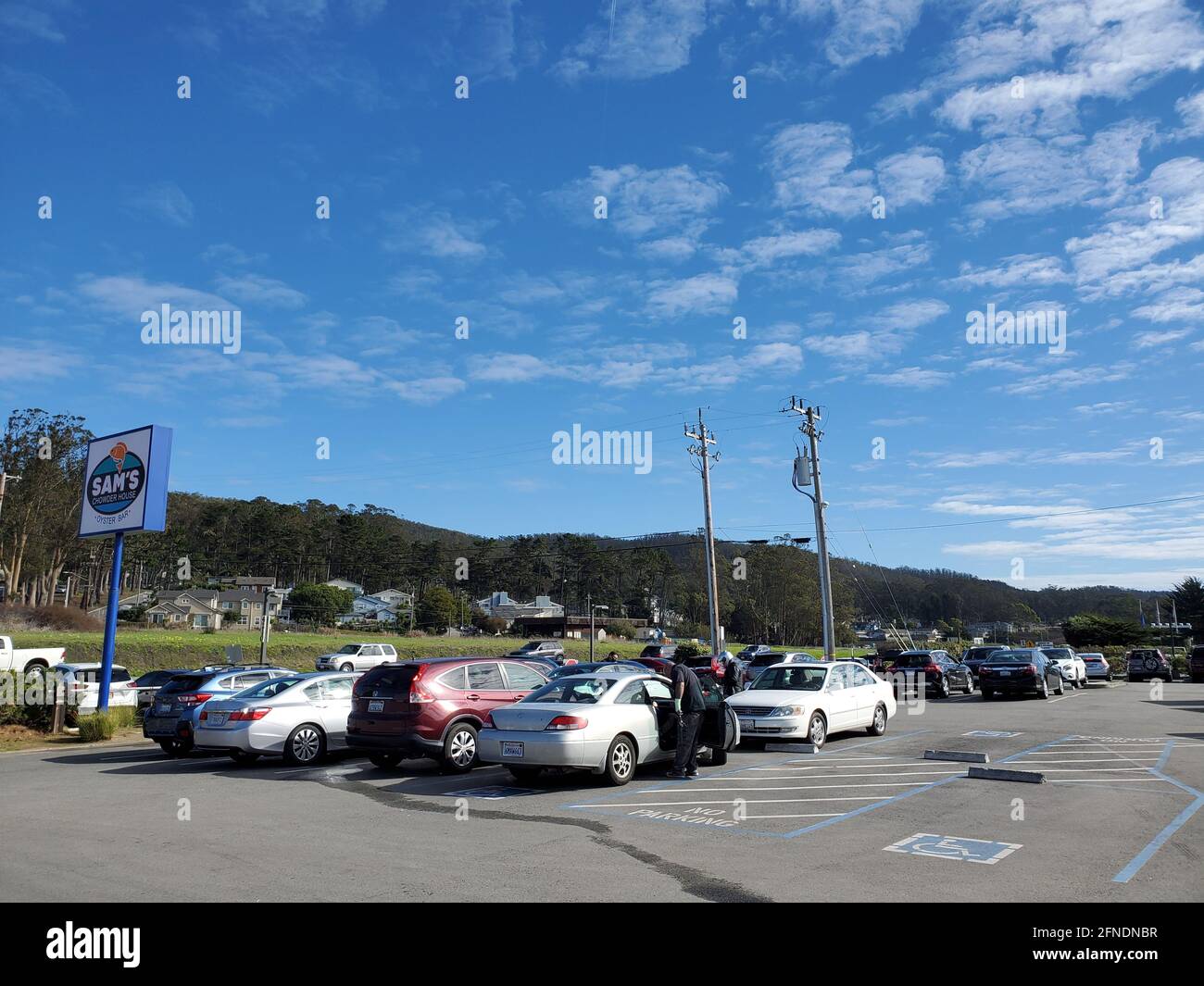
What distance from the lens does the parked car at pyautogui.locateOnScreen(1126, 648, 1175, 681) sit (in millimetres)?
44969

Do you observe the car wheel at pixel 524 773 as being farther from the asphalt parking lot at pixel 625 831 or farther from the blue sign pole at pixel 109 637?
the blue sign pole at pixel 109 637

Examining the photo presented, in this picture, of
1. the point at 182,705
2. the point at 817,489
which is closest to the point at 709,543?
the point at 817,489

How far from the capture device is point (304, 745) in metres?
14.3

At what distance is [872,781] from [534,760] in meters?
4.42

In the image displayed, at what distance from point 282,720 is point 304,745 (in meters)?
0.60

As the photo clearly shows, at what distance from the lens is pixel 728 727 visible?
12484 millimetres

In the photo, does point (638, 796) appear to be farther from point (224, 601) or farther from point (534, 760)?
point (224, 601)

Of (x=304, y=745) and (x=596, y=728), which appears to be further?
(x=304, y=745)

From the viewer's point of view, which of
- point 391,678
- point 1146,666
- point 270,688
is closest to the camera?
point 391,678

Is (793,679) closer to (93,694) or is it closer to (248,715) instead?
(248,715)

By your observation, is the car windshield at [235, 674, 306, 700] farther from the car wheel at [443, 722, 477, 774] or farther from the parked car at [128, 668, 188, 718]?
the parked car at [128, 668, 188, 718]

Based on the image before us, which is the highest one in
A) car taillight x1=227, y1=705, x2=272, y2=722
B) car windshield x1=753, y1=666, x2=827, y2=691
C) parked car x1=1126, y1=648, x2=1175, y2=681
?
car windshield x1=753, y1=666, x2=827, y2=691

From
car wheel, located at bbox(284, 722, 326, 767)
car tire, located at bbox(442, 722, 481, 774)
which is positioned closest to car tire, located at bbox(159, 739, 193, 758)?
car wheel, located at bbox(284, 722, 326, 767)

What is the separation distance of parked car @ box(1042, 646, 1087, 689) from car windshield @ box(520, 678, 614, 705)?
26.0m
